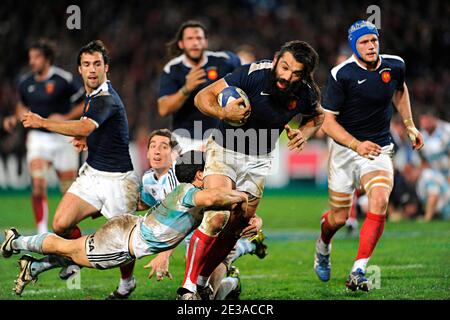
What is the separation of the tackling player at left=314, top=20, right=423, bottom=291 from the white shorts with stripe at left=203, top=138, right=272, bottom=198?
3.30 feet

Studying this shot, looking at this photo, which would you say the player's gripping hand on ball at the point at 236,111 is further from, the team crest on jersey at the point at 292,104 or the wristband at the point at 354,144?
the wristband at the point at 354,144

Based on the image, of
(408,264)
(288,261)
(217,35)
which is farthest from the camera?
(217,35)

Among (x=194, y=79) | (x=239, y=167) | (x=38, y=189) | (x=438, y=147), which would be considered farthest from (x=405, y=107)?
(x=438, y=147)

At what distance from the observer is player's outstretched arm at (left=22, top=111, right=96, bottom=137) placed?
6641 mm

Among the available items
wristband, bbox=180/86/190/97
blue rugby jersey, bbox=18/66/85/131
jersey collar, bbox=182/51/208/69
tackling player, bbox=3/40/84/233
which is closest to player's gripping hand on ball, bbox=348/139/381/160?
wristband, bbox=180/86/190/97

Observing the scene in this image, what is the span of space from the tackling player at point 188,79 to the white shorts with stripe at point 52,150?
289cm

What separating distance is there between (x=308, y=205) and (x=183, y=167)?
1033 centimetres

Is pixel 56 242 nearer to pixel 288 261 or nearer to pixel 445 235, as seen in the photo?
pixel 288 261

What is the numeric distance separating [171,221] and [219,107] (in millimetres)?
970

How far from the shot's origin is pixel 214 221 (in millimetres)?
6480

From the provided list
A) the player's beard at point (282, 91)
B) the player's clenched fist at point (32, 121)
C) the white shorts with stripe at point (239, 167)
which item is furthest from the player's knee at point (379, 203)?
the player's clenched fist at point (32, 121)

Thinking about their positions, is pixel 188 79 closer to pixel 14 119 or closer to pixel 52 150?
pixel 14 119

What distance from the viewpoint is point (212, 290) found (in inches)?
271

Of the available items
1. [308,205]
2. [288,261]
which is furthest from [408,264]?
[308,205]
